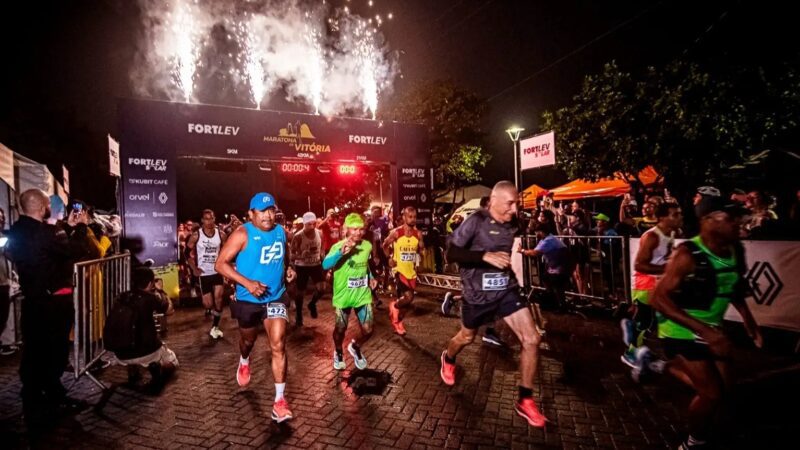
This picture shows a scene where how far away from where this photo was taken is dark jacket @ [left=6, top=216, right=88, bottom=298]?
454 cm

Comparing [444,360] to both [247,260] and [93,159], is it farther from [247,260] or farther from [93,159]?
[93,159]

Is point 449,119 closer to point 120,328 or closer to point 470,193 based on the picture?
point 470,193

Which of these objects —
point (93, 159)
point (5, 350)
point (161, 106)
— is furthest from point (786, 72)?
point (93, 159)

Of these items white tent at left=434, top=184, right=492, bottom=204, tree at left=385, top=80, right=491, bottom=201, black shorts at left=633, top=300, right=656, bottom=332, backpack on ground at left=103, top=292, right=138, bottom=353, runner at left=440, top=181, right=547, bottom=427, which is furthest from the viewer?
white tent at left=434, top=184, right=492, bottom=204

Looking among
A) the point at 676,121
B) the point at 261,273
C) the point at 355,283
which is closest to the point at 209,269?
the point at 355,283

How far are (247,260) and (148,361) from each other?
6.78 feet

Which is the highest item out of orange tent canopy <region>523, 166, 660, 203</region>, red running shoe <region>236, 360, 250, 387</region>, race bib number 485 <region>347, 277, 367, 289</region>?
orange tent canopy <region>523, 166, 660, 203</region>

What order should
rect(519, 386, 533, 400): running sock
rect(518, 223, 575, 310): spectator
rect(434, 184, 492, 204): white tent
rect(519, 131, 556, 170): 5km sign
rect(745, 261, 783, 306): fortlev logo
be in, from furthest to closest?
rect(434, 184, 492, 204): white tent, rect(519, 131, 556, 170): 5km sign, rect(518, 223, 575, 310): spectator, rect(745, 261, 783, 306): fortlev logo, rect(519, 386, 533, 400): running sock

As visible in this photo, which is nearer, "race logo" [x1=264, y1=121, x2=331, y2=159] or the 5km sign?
the 5km sign

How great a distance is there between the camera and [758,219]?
23.1ft

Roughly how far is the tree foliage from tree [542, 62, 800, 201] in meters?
7.97

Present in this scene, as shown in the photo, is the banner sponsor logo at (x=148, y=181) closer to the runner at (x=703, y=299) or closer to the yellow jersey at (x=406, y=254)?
the yellow jersey at (x=406, y=254)

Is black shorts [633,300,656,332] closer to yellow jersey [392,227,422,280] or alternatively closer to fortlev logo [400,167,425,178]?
yellow jersey [392,227,422,280]

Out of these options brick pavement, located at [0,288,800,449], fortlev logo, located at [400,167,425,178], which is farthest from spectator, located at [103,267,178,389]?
fortlev logo, located at [400,167,425,178]
